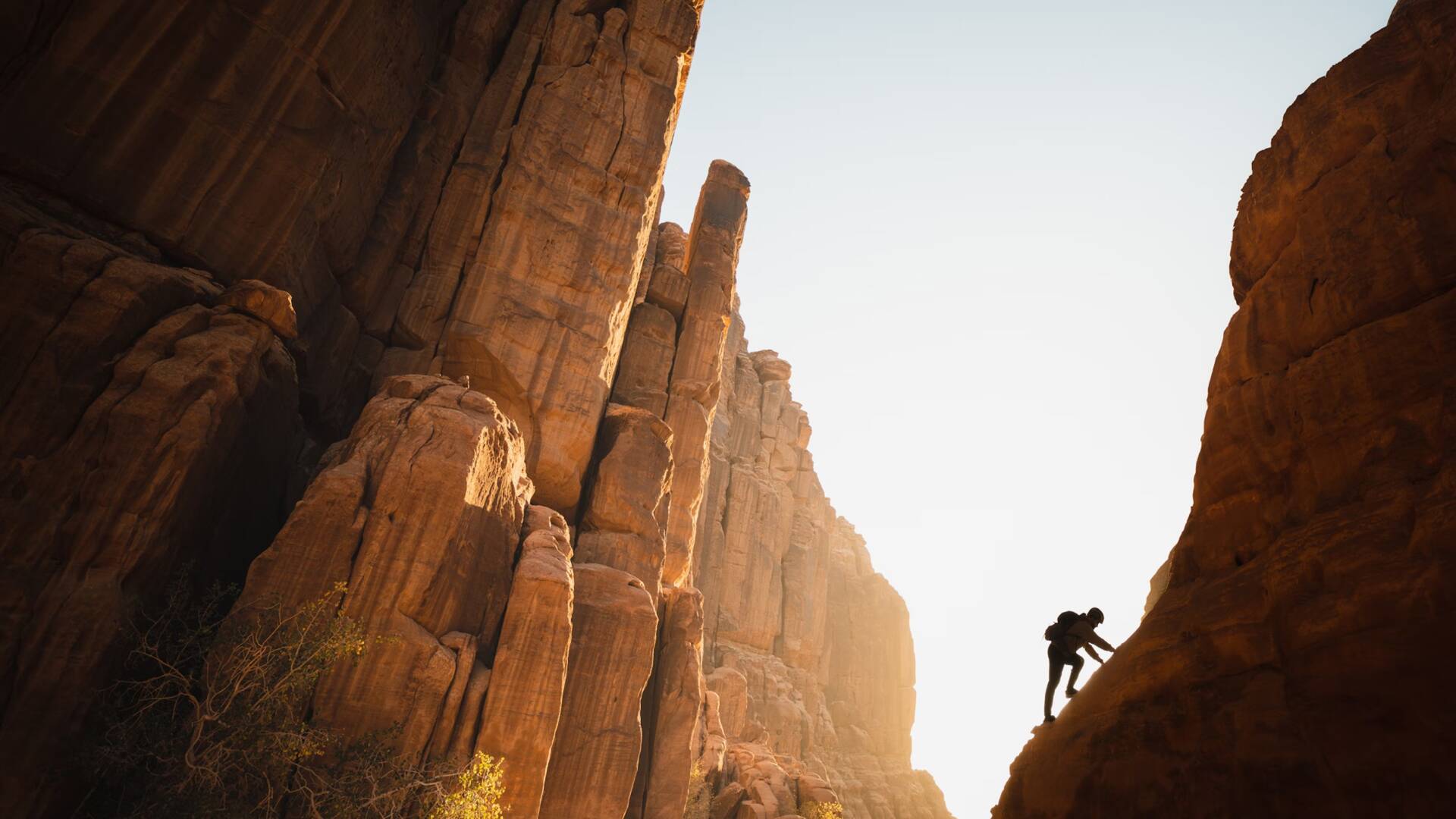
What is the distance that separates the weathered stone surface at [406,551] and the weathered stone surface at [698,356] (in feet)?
55.4

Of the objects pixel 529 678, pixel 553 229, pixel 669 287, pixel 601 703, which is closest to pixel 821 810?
pixel 601 703

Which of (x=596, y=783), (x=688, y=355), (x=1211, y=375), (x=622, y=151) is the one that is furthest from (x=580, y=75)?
(x=1211, y=375)

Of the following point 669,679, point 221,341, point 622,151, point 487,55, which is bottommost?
point 669,679

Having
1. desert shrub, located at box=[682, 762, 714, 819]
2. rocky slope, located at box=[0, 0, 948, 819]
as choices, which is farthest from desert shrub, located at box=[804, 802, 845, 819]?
desert shrub, located at box=[682, 762, 714, 819]

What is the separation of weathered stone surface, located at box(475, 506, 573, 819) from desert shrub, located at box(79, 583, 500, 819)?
2.04 m

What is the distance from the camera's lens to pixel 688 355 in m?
44.8

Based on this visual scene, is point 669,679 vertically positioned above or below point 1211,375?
below

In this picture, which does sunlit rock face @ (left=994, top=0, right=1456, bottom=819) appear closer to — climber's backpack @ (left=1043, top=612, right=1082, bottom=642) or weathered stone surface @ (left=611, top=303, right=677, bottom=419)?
climber's backpack @ (left=1043, top=612, right=1082, bottom=642)

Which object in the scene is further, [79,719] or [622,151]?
[622,151]

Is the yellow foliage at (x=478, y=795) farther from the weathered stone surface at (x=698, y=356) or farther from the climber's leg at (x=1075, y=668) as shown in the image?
the weathered stone surface at (x=698, y=356)

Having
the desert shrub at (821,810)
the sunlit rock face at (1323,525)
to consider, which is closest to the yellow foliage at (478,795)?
the sunlit rock face at (1323,525)

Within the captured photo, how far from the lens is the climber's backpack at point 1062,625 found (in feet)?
44.1

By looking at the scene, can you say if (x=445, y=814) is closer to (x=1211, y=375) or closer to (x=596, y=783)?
(x=596, y=783)

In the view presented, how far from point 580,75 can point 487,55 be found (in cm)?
435
